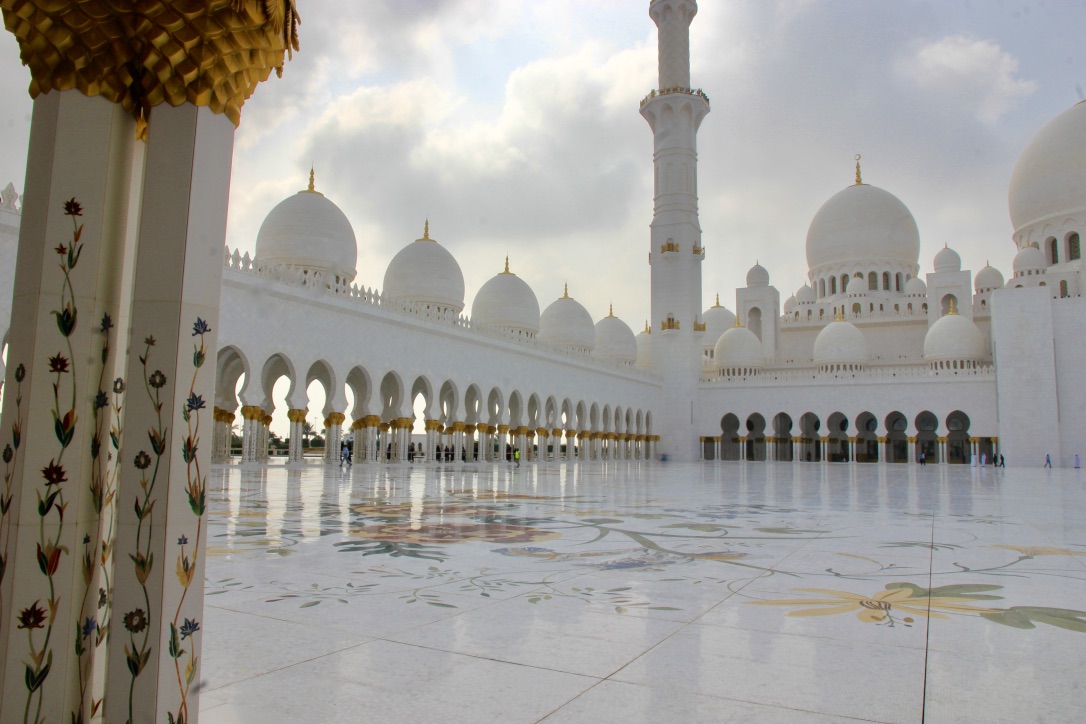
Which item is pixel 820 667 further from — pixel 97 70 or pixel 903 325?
pixel 903 325

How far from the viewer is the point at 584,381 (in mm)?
22109

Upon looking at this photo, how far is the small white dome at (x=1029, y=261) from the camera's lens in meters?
23.8

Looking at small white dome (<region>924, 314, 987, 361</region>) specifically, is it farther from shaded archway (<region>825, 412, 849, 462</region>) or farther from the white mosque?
shaded archway (<region>825, 412, 849, 462</region>)

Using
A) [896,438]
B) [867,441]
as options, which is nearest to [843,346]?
[867,441]

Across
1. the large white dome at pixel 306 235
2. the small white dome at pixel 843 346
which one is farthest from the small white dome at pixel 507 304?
the small white dome at pixel 843 346

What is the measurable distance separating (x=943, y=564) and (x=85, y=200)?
2992 millimetres

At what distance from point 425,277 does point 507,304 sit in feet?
12.6

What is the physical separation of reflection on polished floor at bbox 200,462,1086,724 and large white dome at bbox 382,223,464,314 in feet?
49.9

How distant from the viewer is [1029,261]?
2383 cm

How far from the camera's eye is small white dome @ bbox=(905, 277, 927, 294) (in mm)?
27041

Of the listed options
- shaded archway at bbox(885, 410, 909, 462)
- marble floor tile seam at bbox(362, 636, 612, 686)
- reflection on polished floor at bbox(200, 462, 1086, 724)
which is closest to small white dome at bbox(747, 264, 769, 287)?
shaded archway at bbox(885, 410, 909, 462)

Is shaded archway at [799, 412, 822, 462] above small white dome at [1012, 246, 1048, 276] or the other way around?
the other way around

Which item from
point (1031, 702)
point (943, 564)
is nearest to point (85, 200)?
point (1031, 702)

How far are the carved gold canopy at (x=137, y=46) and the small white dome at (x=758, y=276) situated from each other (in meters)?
29.5
